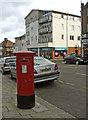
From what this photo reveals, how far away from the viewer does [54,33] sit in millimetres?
43406

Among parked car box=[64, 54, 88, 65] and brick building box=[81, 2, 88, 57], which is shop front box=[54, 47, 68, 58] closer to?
brick building box=[81, 2, 88, 57]

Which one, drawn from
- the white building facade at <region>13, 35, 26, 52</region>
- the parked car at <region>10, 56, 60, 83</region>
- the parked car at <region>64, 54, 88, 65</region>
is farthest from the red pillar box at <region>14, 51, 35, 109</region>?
the white building facade at <region>13, 35, 26, 52</region>

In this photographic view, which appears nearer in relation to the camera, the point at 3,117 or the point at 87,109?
the point at 3,117

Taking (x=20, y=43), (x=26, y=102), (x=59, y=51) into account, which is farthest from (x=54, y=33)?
(x=26, y=102)

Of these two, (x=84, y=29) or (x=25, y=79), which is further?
(x=84, y=29)

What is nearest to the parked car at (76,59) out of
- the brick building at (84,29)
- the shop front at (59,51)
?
the brick building at (84,29)

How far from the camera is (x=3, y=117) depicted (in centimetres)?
368

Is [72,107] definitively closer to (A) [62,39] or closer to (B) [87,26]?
(B) [87,26]

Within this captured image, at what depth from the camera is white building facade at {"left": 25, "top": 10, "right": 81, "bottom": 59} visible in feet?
143

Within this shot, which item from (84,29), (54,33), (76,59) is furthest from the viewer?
(54,33)

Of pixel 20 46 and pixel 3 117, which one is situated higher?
pixel 20 46

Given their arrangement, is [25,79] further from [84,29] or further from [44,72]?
[84,29]

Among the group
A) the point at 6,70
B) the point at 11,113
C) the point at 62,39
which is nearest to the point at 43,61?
the point at 11,113

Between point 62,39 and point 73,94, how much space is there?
132ft
